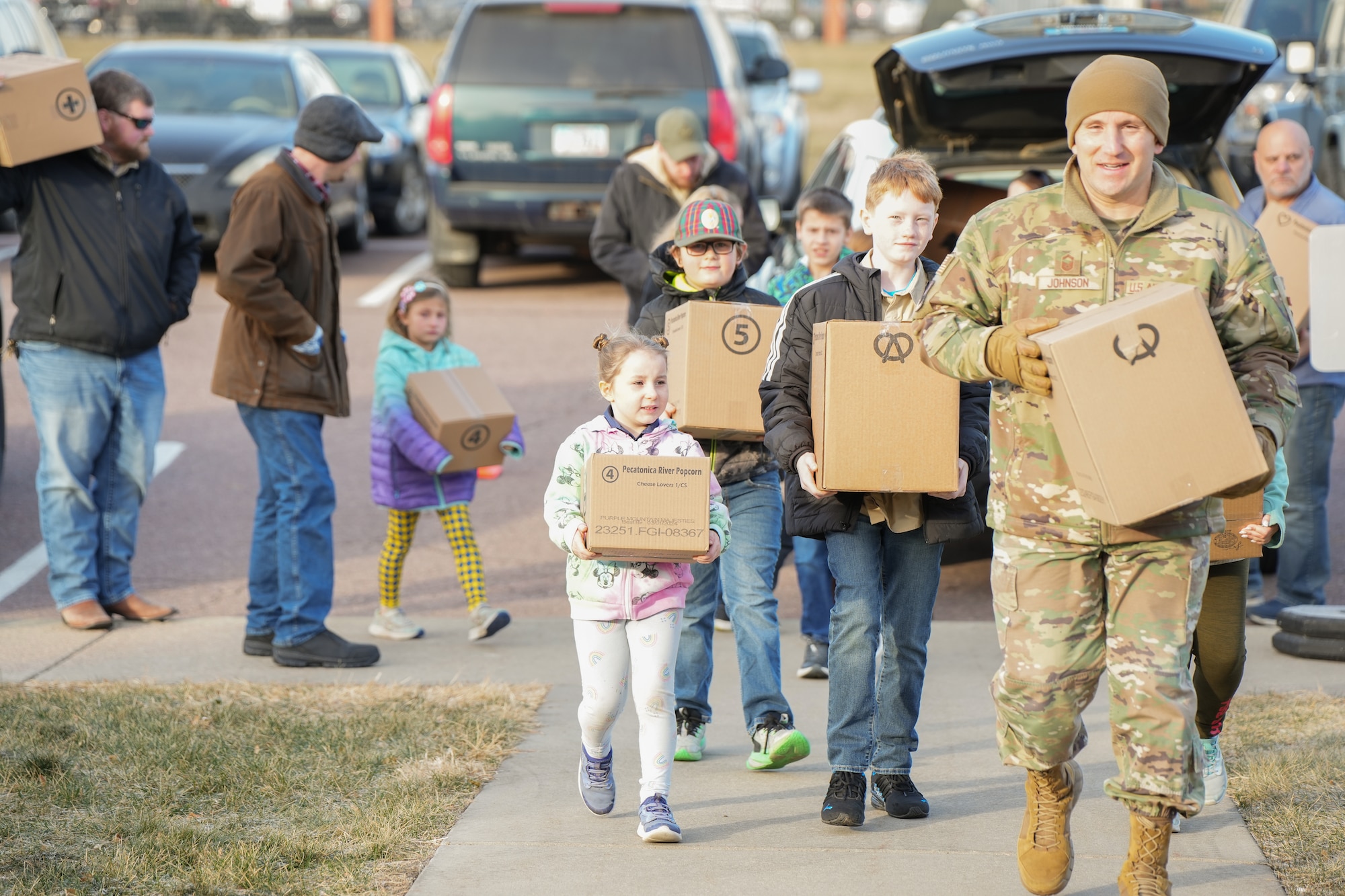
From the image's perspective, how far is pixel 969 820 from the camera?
4590 mm

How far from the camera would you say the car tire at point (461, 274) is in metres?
14.0

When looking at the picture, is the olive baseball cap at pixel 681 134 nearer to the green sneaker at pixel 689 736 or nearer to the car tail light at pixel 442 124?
the green sneaker at pixel 689 736

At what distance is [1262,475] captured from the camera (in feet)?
11.4

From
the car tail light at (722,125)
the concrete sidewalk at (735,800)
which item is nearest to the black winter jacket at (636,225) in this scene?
the concrete sidewalk at (735,800)

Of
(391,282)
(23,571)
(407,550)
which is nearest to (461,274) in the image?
(391,282)

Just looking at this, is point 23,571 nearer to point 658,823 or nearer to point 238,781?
point 238,781

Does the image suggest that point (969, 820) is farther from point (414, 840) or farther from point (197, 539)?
point (197, 539)

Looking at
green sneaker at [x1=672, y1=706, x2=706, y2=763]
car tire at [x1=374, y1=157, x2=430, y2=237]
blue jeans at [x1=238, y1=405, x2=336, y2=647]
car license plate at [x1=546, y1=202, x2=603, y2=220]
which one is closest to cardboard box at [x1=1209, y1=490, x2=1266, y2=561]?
green sneaker at [x1=672, y1=706, x2=706, y2=763]

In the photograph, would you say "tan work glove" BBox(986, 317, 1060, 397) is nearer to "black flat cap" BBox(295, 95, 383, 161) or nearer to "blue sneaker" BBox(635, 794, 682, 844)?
"blue sneaker" BBox(635, 794, 682, 844)

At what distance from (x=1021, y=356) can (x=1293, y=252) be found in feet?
11.1

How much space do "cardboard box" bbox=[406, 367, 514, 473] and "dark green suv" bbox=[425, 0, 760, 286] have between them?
619cm

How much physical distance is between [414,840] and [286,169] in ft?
9.25

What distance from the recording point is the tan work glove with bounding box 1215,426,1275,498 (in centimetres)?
351

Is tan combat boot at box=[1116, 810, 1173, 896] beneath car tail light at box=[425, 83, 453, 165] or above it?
beneath
